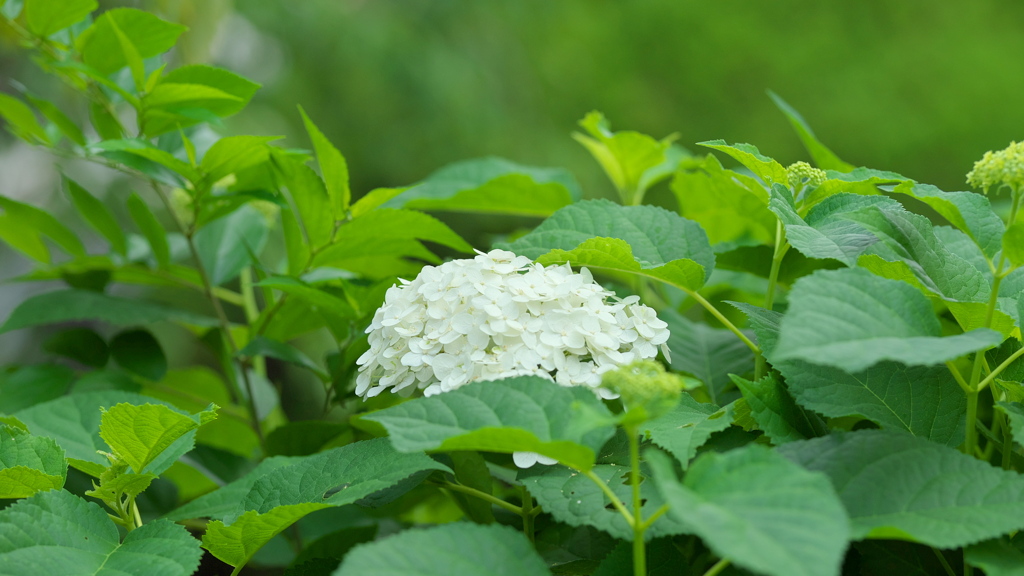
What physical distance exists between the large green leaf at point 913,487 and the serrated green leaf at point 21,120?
39.8 inches

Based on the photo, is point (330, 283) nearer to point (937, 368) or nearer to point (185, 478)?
point (185, 478)

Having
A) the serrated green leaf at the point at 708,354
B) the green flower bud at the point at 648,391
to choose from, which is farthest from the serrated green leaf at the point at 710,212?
the green flower bud at the point at 648,391

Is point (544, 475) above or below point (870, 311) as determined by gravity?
below

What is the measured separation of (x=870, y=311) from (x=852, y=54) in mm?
5200

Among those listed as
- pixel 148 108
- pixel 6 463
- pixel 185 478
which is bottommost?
pixel 185 478

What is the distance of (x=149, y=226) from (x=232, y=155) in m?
0.23

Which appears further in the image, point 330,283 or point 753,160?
point 330,283

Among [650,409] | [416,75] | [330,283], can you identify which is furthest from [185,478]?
[416,75]

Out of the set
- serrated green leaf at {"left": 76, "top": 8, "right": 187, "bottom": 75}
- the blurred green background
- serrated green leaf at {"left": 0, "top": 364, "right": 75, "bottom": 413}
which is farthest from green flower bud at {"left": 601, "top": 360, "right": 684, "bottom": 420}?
the blurred green background

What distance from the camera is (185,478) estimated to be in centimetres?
115

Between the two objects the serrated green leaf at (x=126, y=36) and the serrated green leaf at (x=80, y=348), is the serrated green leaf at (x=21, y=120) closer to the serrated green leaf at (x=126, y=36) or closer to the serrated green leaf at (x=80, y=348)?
the serrated green leaf at (x=126, y=36)

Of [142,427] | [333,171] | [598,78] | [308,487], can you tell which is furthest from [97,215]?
[598,78]

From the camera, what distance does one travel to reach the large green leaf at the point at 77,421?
2.45ft

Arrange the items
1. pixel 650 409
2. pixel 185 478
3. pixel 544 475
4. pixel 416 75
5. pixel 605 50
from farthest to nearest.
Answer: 1. pixel 605 50
2. pixel 416 75
3. pixel 185 478
4. pixel 544 475
5. pixel 650 409
